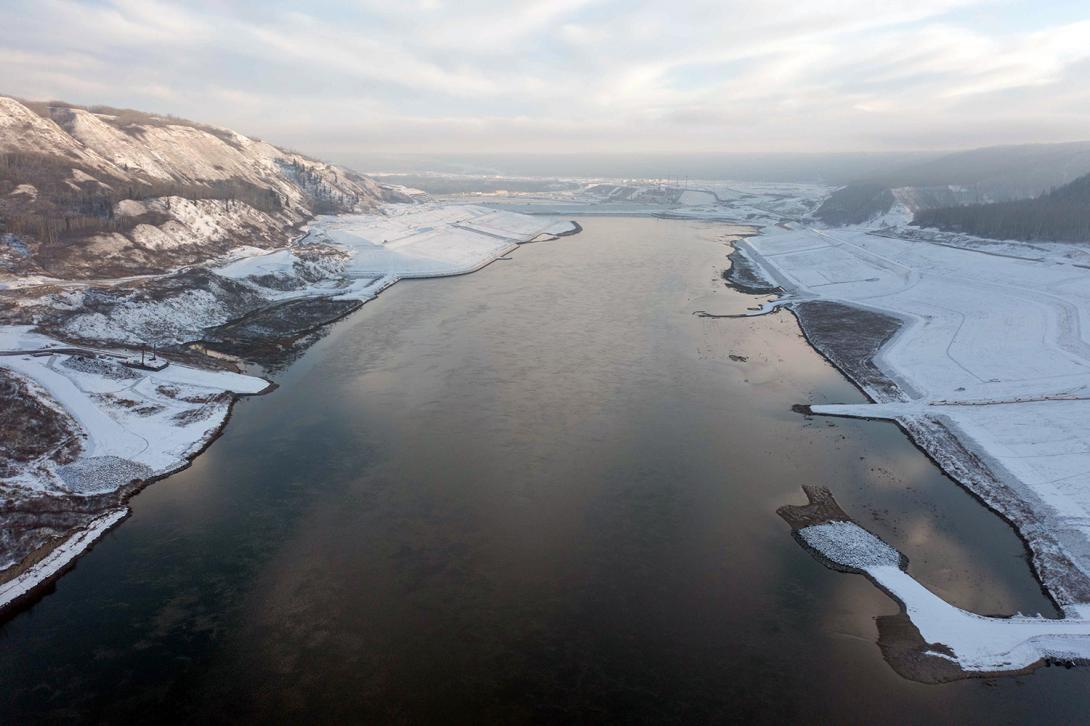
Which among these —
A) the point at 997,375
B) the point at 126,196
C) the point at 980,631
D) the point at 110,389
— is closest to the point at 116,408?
the point at 110,389

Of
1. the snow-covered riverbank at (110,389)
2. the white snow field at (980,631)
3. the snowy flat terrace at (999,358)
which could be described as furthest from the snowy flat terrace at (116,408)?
the snowy flat terrace at (999,358)

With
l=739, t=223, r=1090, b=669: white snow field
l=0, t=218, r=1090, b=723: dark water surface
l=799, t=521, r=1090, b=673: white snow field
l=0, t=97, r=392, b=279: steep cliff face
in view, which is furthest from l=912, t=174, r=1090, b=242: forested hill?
l=0, t=97, r=392, b=279: steep cliff face

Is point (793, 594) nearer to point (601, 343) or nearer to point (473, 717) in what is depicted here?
point (473, 717)

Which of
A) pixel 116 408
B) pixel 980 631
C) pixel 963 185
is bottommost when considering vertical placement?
pixel 980 631

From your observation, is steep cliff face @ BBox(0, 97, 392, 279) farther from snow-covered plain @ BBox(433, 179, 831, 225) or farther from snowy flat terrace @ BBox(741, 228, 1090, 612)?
snow-covered plain @ BBox(433, 179, 831, 225)

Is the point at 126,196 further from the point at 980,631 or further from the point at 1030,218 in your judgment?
the point at 1030,218

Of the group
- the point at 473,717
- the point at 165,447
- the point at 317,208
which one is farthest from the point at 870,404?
the point at 317,208

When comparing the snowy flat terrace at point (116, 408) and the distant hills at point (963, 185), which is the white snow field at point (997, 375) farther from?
the distant hills at point (963, 185)
